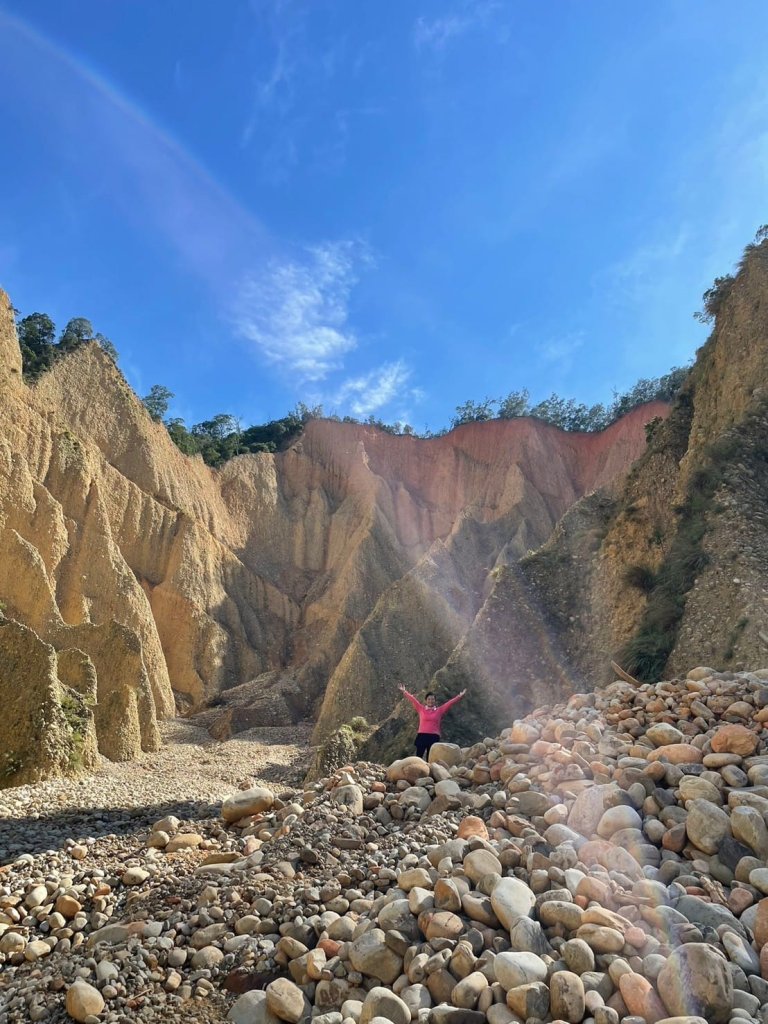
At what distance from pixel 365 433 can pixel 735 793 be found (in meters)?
50.4

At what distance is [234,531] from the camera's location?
45.2m

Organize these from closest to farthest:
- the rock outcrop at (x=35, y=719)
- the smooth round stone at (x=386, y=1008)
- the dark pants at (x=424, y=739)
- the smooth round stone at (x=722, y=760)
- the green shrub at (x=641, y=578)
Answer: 1. the smooth round stone at (x=386, y=1008)
2. the smooth round stone at (x=722, y=760)
3. the dark pants at (x=424, y=739)
4. the rock outcrop at (x=35, y=719)
5. the green shrub at (x=641, y=578)

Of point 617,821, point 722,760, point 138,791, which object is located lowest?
point 138,791

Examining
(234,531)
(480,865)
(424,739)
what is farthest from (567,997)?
(234,531)

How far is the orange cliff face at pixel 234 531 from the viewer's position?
27.0 m

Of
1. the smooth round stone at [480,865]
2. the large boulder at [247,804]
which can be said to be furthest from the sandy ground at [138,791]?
the smooth round stone at [480,865]

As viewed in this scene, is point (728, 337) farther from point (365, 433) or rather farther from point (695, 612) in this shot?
point (365, 433)

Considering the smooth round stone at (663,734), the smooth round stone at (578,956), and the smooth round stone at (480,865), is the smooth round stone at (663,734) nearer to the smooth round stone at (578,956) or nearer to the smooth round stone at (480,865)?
the smooth round stone at (480,865)

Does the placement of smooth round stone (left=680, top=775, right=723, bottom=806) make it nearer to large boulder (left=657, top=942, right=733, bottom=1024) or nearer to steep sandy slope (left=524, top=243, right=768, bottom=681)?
large boulder (left=657, top=942, right=733, bottom=1024)

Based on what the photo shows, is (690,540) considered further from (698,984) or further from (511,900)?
(698,984)

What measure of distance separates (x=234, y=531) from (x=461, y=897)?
4256 centimetres

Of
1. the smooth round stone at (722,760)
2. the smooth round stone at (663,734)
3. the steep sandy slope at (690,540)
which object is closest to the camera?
Answer: the smooth round stone at (722,760)

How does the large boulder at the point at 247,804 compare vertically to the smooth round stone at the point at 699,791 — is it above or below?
below

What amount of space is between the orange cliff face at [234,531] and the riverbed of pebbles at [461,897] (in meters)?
13.5
